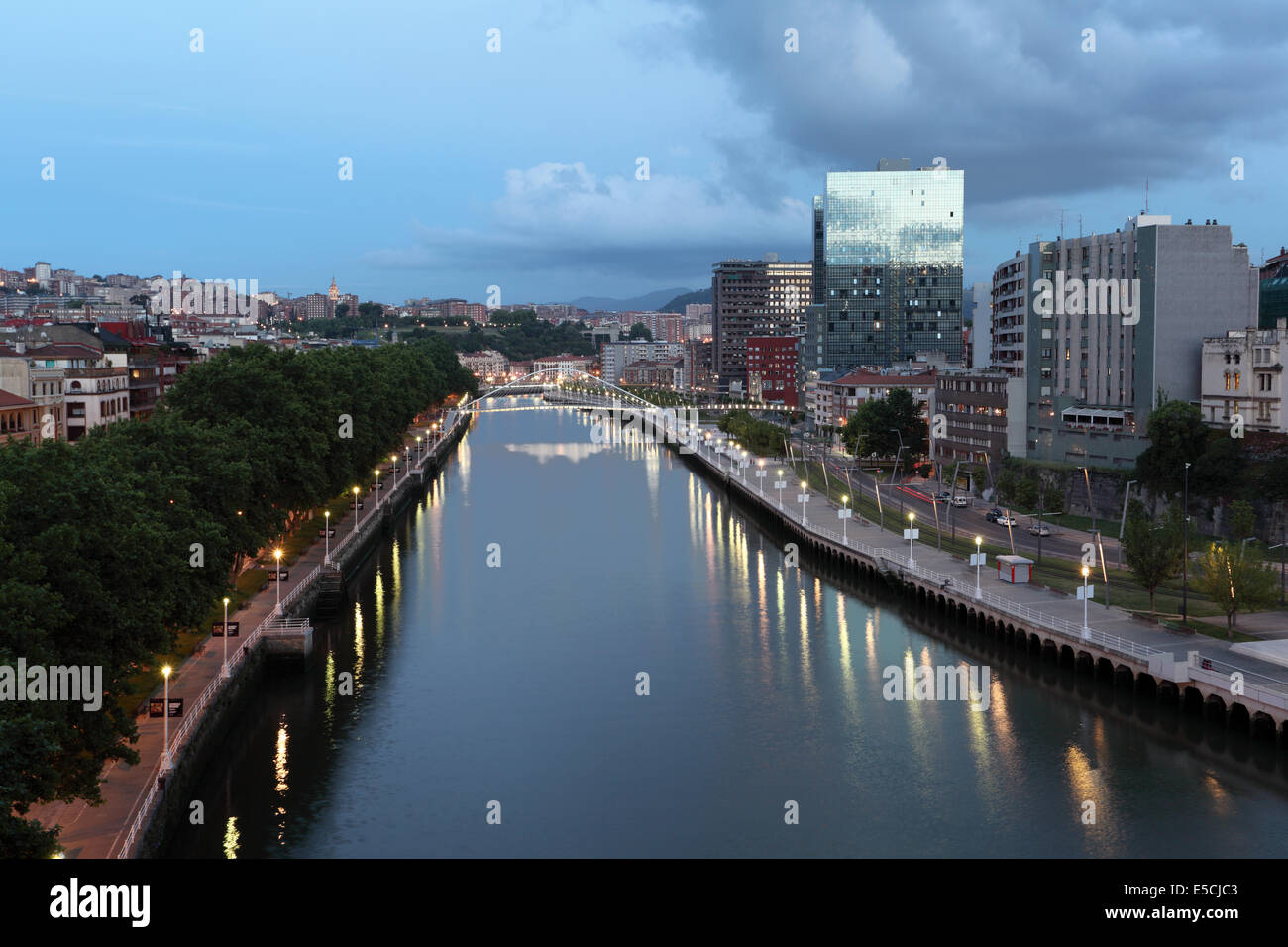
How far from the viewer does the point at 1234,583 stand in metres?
30.6

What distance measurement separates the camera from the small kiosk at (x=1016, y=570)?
1553 inches

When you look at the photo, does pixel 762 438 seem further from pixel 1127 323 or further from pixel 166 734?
pixel 166 734

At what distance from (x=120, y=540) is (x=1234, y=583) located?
24.9 m

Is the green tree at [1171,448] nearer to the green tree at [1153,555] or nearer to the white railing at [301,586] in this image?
the green tree at [1153,555]

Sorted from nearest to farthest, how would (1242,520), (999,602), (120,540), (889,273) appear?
(120,540) → (999,602) → (1242,520) → (889,273)

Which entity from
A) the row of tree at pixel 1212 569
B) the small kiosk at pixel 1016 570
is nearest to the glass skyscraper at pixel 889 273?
the small kiosk at pixel 1016 570

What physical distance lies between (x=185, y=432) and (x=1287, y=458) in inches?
1458

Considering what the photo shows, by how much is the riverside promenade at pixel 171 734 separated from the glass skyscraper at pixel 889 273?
104m

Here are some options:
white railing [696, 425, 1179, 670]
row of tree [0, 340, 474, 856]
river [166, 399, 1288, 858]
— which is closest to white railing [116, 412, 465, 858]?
row of tree [0, 340, 474, 856]

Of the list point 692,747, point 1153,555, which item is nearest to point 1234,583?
point 1153,555

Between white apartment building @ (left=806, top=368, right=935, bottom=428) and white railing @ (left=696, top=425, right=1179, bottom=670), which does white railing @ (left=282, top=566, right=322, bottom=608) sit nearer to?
white railing @ (left=696, top=425, right=1179, bottom=670)

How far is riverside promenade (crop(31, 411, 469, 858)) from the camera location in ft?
61.6

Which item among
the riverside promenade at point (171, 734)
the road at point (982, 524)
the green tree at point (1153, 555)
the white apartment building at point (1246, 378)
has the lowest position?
the riverside promenade at point (171, 734)
